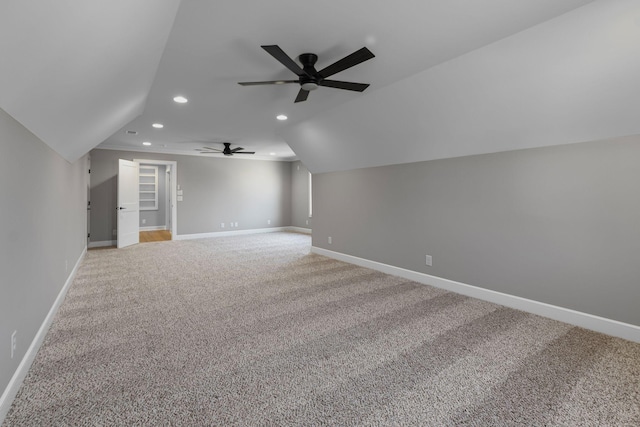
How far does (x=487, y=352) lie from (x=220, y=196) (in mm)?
7925

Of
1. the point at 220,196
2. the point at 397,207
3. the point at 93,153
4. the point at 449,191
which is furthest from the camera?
the point at 220,196

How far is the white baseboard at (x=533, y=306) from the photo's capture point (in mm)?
2557

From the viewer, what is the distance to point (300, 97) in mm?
3119

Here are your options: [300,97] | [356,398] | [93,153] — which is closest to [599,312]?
[356,398]

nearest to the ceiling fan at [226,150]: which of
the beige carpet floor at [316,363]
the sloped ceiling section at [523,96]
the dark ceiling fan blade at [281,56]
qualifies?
the sloped ceiling section at [523,96]

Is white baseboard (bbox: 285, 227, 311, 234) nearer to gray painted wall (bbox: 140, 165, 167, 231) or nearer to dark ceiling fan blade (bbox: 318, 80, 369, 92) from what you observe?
gray painted wall (bbox: 140, 165, 167, 231)

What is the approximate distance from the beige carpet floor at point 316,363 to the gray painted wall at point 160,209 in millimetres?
6976

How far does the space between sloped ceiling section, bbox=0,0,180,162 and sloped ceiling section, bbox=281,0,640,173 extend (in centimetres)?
243

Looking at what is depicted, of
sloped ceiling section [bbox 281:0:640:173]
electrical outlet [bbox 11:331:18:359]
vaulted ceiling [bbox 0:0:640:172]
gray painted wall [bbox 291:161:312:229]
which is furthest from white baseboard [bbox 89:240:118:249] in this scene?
sloped ceiling section [bbox 281:0:640:173]

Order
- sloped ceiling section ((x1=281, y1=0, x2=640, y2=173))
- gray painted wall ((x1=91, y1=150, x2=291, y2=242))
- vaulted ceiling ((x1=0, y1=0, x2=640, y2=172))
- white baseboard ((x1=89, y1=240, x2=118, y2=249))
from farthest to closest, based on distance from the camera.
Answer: gray painted wall ((x1=91, y1=150, x2=291, y2=242)) < white baseboard ((x1=89, y1=240, x2=118, y2=249)) < sloped ceiling section ((x1=281, y1=0, x2=640, y2=173)) < vaulted ceiling ((x1=0, y1=0, x2=640, y2=172))

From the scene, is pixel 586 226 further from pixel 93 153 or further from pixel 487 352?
pixel 93 153

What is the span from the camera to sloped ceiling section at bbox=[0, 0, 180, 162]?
1.21 m

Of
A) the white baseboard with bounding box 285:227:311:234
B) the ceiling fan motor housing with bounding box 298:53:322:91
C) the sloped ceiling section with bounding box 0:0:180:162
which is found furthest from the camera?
the white baseboard with bounding box 285:227:311:234

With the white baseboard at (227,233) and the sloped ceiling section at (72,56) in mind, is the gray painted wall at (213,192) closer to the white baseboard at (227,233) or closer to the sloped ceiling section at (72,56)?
the white baseboard at (227,233)
